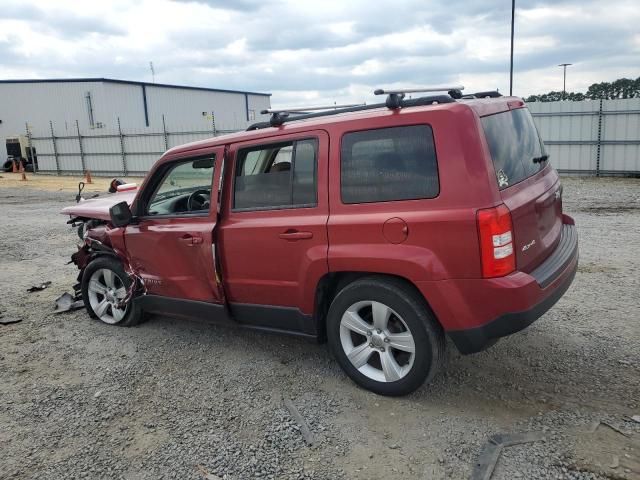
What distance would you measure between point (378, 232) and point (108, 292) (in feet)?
10.3

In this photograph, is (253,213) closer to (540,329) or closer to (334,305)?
(334,305)

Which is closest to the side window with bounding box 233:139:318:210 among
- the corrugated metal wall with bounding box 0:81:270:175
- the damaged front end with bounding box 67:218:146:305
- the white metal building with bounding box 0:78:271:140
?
the damaged front end with bounding box 67:218:146:305

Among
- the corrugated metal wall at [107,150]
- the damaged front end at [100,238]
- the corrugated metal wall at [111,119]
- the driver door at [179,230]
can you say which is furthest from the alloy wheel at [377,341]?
the corrugated metal wall at [107,150]

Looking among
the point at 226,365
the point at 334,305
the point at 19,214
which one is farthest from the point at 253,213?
the point at 19,214

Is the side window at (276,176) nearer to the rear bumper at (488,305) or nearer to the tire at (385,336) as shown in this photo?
the tire at (385,336)

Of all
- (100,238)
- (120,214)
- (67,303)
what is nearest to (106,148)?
(67,303)

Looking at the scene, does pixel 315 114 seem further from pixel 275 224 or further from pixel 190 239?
pixel 190 239

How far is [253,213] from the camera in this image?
→ 394cm

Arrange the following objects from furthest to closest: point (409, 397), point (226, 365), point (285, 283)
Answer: point (226, 365)
point (285, 283)
point (409, 397)

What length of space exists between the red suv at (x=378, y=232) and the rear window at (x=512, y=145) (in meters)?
0.01

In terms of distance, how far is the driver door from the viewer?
4191 mm

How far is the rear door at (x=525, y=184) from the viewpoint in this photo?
125 inches

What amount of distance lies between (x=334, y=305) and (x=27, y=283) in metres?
5.03

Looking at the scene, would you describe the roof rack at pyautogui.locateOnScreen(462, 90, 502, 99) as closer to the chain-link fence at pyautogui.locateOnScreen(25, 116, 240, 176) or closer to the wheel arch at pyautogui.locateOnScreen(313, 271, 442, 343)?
the wheel arch at pyautogui.locateOnScreen(313, 271, 442, 343)
